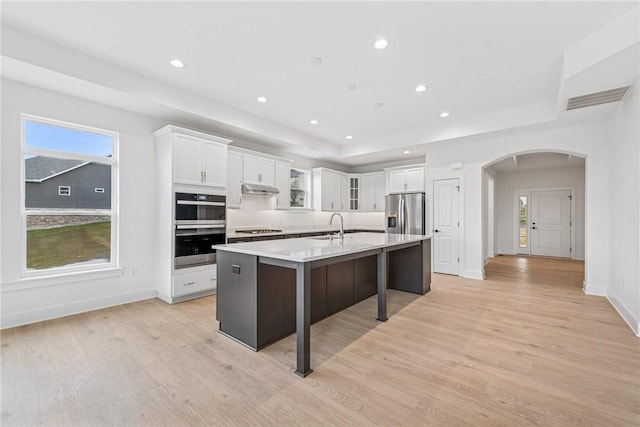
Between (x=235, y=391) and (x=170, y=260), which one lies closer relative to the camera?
(x=235, y=391)

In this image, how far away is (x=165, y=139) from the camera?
13.0ft

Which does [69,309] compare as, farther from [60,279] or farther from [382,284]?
[382,284]

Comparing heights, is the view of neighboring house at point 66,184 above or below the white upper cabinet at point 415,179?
below

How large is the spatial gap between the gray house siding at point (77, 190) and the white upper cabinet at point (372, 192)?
564cm

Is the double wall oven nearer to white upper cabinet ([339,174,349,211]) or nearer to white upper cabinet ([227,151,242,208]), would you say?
white upper cabinet ([227,151,242,208])

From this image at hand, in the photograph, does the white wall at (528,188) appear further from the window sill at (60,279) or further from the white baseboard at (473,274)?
the window sill at (60,279)

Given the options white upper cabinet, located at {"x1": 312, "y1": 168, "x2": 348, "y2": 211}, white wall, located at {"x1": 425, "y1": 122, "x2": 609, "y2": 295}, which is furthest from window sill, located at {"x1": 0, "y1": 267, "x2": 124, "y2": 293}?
white wall, located at {"x1": 425, "y1": 122, "x2": 609, "y2": 295}

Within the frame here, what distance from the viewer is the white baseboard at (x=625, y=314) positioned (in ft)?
9.37

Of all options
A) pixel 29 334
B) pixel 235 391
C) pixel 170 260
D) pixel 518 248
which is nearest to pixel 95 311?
pixel 29 334

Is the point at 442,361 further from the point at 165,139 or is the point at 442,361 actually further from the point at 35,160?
the point at 35,160

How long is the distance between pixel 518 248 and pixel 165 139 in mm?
10040

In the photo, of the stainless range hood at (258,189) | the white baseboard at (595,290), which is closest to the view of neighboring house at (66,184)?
the stainless range hood at (258,189)

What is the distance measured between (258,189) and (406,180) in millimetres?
3480

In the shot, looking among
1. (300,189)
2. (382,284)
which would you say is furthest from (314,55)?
(300,189)
